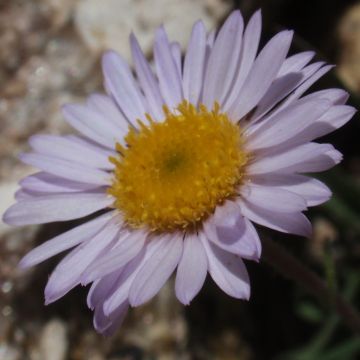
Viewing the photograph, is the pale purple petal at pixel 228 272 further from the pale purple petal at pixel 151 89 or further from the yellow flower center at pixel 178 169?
the pale purple petal at pixel 151 89

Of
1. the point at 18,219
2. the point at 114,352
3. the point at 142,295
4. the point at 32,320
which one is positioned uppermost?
the point at 18,219

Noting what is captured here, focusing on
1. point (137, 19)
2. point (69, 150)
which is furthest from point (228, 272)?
point (137, 19)

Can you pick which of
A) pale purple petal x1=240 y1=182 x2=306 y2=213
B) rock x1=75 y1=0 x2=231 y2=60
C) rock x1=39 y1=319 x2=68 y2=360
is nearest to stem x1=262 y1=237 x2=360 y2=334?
pale purple petal x1=240 y1=182 x2=306 y2=213

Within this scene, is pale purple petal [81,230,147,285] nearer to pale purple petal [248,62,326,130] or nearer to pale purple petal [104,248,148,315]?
pale purple petal [104,248,148,315]

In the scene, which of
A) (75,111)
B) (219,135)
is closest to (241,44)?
(219,135)

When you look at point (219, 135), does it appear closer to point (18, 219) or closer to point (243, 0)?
point (18, 219)

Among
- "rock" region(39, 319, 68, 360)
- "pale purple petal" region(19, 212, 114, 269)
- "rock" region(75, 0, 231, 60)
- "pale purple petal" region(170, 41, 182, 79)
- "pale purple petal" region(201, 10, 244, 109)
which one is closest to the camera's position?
"pale purple petal" region(19, 212, 114, 269)
